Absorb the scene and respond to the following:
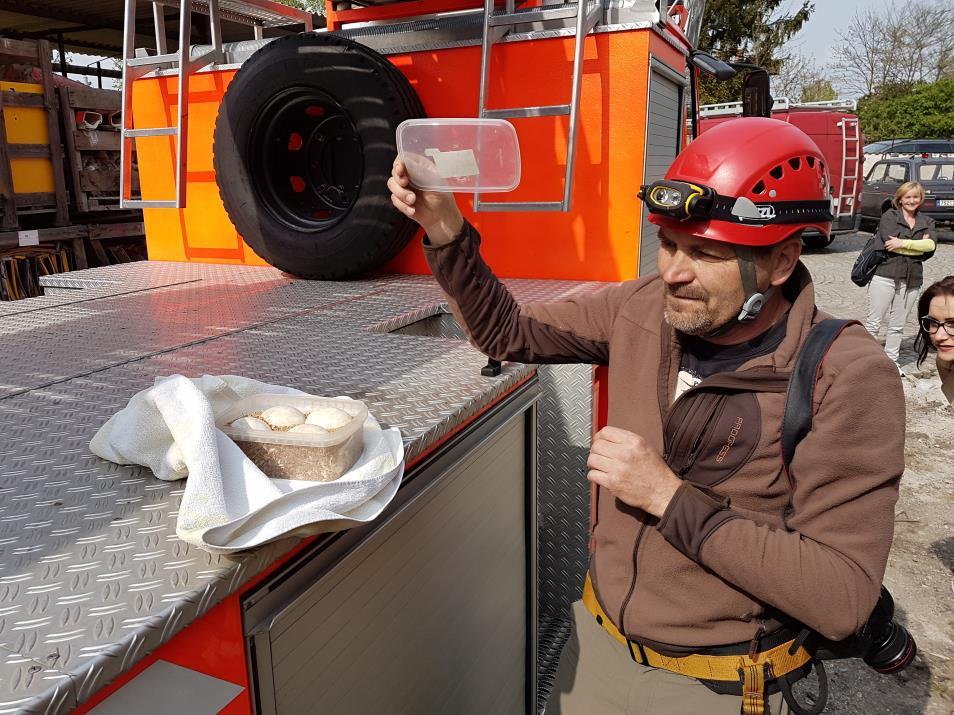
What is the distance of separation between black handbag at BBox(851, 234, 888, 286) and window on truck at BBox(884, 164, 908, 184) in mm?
9649

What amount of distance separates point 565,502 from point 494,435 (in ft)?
2.78

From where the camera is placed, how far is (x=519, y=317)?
2.05 m

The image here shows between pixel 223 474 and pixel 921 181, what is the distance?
664 inches

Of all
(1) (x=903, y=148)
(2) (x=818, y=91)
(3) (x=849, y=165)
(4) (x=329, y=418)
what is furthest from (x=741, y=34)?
(4) (x=329, y=418)

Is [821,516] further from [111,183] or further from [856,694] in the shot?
[111,183]

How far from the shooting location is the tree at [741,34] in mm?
22141

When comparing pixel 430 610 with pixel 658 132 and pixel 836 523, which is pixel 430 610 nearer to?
pixel 836 523

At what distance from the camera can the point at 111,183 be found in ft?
25.0

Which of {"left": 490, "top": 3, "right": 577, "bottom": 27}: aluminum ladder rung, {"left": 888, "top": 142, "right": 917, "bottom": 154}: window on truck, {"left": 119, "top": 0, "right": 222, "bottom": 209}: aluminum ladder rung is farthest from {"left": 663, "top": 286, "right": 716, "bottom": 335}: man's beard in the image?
{"left": 888, "top": 142, "right": 917, "bottom": 154}: window on truck

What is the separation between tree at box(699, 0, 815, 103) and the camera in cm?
2214

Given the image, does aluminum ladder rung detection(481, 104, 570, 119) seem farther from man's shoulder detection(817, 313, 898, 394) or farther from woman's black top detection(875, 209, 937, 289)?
woman's black top detection(875, 209, 937, 289)

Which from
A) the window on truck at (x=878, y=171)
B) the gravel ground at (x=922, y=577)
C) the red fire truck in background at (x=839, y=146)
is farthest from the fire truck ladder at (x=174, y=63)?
the window on truck at (x=878, y=171)

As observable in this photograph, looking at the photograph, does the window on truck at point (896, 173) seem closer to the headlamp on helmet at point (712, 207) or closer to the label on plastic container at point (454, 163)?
the headlamp on helmet at point (712, 207)

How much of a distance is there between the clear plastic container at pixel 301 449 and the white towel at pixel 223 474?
21mm
